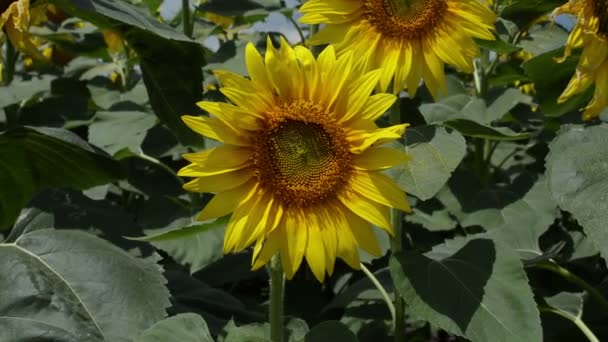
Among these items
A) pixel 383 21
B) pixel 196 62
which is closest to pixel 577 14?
pixel 383 21

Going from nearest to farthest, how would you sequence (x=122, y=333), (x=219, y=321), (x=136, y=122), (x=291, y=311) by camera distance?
(x=122, y=333), (x=219, y=321), (x=291, y=311), (x=136, y=122)

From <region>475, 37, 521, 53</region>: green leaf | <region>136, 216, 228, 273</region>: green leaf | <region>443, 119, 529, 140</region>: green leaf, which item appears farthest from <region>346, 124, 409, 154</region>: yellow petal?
<region>136, 216, 228, 273</region>: green leaf

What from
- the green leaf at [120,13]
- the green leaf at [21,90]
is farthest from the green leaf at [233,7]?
the green leaf at [120,13]

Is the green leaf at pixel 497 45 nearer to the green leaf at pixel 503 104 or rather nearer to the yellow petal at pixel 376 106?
the yellow petal at pixel 376 106

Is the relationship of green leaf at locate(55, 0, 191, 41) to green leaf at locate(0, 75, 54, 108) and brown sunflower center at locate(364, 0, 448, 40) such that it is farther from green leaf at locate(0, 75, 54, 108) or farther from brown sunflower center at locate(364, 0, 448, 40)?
green leaf at locate(0, 75, 54, 108)

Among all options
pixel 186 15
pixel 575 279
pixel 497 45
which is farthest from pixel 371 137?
pixel 186 15

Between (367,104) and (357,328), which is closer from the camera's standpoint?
(367,104)

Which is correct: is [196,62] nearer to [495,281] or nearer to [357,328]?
[357,328]
